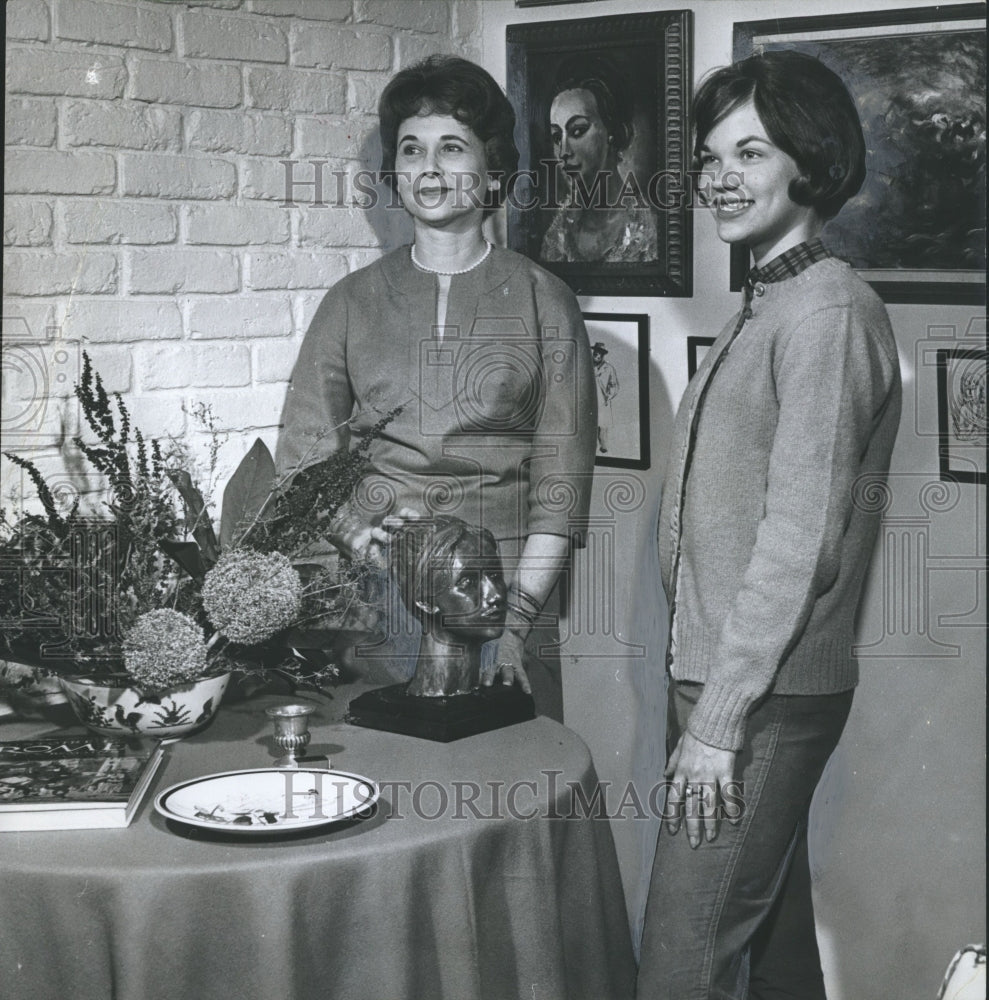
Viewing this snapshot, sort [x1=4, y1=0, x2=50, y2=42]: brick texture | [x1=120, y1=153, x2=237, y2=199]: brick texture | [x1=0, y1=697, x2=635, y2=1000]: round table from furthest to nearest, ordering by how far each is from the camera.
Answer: [x1=120, y1=153, x2=237, y2=199]: brick texture → [x1=4, y1=0, x2=50, y2=42]: brick texture → [x1=0, y1=697, x2=635, y2=1000]: round table

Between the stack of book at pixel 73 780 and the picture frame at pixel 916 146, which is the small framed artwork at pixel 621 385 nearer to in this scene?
the picture frame at pixel 916 146

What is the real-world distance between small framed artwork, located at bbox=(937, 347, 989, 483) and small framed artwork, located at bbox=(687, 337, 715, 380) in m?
0.55

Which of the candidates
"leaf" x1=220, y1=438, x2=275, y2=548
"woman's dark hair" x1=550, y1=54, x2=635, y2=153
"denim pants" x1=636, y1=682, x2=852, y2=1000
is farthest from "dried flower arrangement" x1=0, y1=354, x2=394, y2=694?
"woman's dark hair" x1=550, y1=54, x2=635, y2=153

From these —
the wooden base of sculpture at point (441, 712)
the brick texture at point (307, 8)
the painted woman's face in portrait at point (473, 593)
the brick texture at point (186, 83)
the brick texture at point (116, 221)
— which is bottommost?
the wooden base of sculpture at point (441, 712)

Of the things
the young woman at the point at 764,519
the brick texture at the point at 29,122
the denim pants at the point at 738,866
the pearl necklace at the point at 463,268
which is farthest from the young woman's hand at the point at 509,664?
the brick texture at the point at 29,122

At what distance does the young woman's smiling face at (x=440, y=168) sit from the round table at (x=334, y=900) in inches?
47.4

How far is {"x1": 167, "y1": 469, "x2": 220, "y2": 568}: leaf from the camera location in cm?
219

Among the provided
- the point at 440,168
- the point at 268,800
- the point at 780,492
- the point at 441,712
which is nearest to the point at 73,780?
the point at 268,800

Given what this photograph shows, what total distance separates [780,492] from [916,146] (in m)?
0.82

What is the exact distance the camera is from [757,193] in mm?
2002

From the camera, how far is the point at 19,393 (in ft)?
8.06

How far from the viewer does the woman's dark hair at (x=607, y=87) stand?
280cm

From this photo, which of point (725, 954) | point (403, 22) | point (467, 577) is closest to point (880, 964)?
point (725, 954)

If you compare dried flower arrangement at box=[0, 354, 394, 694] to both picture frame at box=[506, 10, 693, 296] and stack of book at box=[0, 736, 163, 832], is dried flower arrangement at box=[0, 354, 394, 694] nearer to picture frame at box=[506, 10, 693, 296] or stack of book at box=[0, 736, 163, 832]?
stack of book at box=[0, 736, 163, 832]
